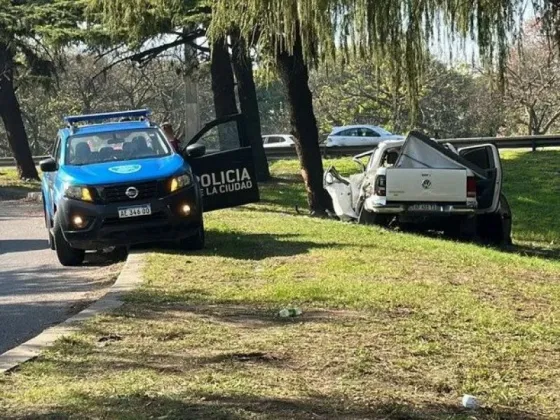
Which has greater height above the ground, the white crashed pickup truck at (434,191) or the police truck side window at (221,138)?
the police truck side window at (221,138)

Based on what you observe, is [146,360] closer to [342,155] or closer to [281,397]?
[281,397]

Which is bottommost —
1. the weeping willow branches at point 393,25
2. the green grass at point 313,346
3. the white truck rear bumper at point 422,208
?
the white truck rear bumper at point 422,208

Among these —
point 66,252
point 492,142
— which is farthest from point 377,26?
point 492,142

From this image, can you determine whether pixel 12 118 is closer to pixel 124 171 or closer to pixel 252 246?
pixel 124 171

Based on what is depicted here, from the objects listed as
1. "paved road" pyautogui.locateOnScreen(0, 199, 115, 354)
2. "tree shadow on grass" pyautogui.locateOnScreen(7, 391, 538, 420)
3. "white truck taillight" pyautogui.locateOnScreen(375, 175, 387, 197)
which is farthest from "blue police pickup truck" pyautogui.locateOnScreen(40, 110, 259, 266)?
"tree shadow on grass" pyautogui.locateOnScreen(7, 391, 538, 420)

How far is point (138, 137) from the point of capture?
13.8 m

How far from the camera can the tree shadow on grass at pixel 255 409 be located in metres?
4.97

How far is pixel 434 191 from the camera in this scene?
51.5 feet

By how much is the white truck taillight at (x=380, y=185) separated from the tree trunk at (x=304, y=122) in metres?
2.66

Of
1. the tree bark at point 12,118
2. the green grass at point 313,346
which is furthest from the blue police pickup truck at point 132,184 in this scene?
the tree bark at point 12,118

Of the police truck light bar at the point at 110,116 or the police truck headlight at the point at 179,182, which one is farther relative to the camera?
the police truck light bar at the point at 110,116

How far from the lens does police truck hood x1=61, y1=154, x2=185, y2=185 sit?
1229 centimetres

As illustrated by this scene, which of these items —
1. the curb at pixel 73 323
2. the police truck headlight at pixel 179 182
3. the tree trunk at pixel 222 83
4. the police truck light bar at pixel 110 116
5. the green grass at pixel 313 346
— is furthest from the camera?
the tree trunk at pixel 222 83

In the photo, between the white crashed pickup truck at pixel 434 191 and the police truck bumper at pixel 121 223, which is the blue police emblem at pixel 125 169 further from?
the white crashed pickup truck at pixel 434 191
